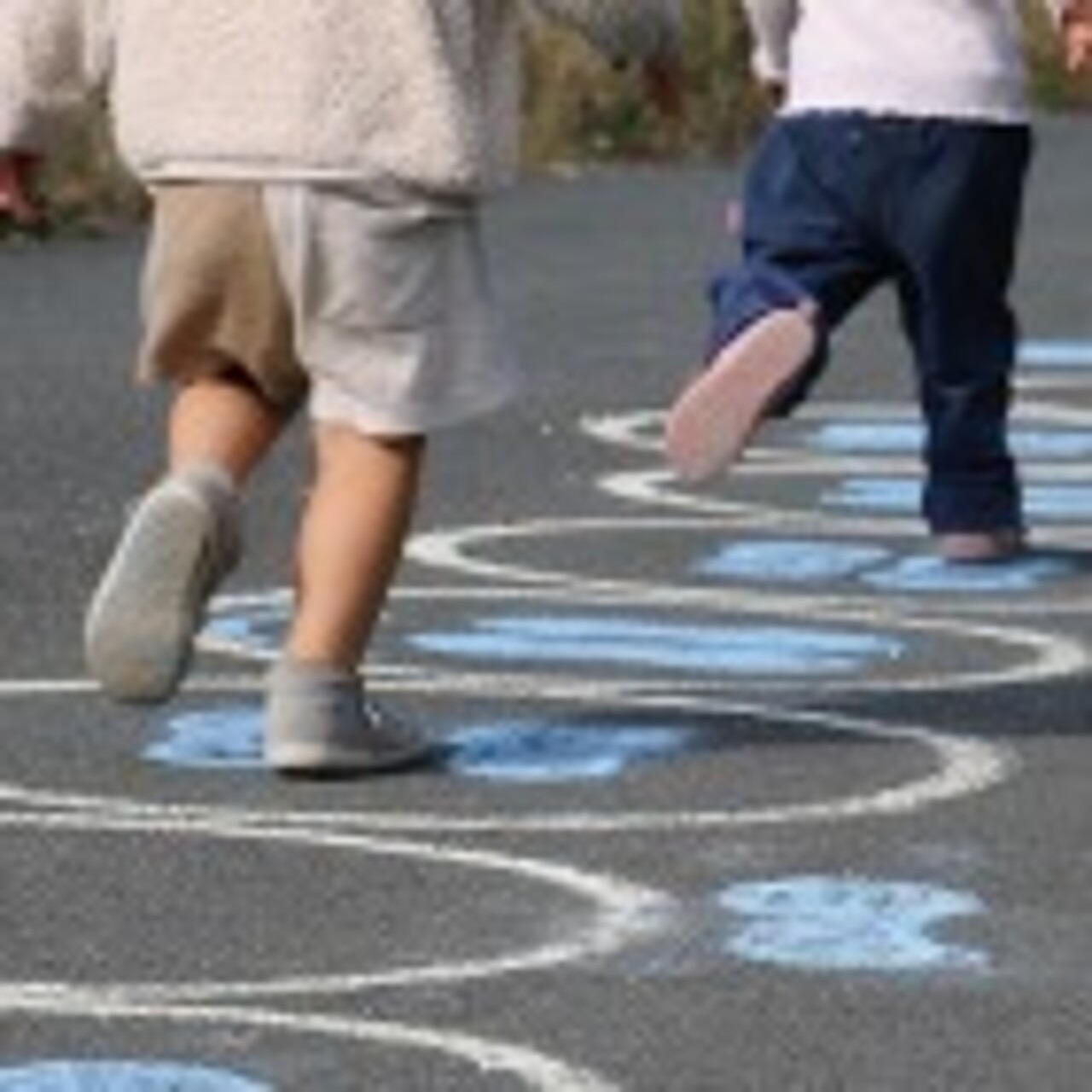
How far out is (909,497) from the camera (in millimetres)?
12188

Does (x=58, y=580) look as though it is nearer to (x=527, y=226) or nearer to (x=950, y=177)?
(x=950, y=177)

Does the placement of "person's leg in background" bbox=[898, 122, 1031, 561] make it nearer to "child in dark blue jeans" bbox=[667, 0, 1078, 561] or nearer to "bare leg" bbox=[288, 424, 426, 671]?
"child in dark blue jeans" bbox=[667, 0, 1078, 561]

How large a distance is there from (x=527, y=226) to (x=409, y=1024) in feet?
44.3

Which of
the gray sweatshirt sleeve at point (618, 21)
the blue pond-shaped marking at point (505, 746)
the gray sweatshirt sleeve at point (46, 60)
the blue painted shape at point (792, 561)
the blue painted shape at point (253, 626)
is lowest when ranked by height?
the blue painted shape at point (792, 561)

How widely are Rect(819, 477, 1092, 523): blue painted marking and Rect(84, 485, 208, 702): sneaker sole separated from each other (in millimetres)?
3634

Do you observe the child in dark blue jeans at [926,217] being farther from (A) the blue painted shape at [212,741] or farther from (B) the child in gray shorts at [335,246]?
(B) the child in gray shorts at [335,246]

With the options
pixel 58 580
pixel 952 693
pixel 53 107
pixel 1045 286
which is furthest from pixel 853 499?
pixel 1045 286

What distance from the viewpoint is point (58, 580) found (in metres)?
10.6

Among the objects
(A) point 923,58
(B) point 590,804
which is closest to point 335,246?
(B) point 590,804

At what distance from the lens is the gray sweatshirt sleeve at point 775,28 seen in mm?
11219

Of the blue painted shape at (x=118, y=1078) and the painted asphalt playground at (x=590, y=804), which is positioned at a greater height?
the blue painted shape at (x=118, y=1078)

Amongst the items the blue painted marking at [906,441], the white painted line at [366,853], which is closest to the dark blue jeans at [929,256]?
the blue painted marking at [906,441]

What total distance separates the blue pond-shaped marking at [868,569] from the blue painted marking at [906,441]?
1.76 m

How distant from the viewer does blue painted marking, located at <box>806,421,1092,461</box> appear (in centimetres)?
1301
